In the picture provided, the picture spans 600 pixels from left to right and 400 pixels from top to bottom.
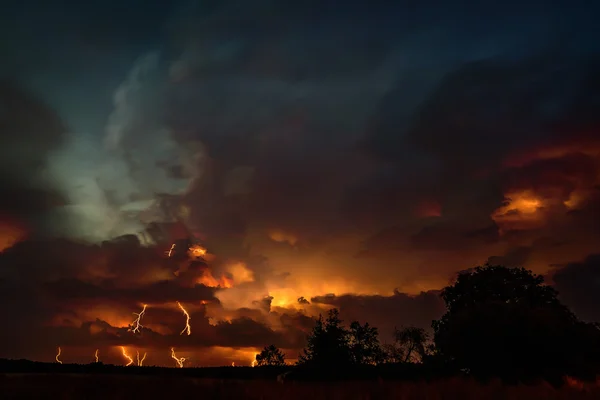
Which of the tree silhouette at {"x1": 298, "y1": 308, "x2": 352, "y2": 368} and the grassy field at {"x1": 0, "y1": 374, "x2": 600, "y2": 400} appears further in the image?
the tree silhouette at {"x1": 298, "y1": 308, "x2": 352, "y2": 368}

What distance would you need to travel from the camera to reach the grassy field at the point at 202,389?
3.28m

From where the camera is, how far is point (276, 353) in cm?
10406

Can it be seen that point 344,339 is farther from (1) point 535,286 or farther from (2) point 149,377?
(2) point 149,377

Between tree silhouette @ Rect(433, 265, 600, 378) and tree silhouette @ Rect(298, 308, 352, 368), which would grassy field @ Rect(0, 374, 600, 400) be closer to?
tree silhouette @ Rect(433, 265, 600, 378)

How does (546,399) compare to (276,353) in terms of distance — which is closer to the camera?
(546,399)

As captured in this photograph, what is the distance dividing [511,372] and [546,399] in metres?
21.4

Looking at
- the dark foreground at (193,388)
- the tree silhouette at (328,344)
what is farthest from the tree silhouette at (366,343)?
the dark foreground at (193,388)

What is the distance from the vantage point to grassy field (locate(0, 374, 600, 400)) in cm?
Answer: 328

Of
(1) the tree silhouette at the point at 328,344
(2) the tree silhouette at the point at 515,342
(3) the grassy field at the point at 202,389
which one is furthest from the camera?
(1) the tree silhouette at the point at 328,344

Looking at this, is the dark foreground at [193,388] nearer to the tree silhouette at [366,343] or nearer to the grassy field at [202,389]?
the grassy field at [202,389]

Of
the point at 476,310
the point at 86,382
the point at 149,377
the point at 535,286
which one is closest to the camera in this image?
the point at 86,382

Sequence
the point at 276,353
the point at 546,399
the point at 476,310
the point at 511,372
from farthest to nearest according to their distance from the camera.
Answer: the point at 276,353 < the point at 476,310 < the point at 511,372 < the point at 546,399

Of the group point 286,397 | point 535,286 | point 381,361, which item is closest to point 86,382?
point 286,397

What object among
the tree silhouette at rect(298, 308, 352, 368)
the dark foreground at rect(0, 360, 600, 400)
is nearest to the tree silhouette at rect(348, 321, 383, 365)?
the tree silhouette at rect(298, 308, 352, 368)
